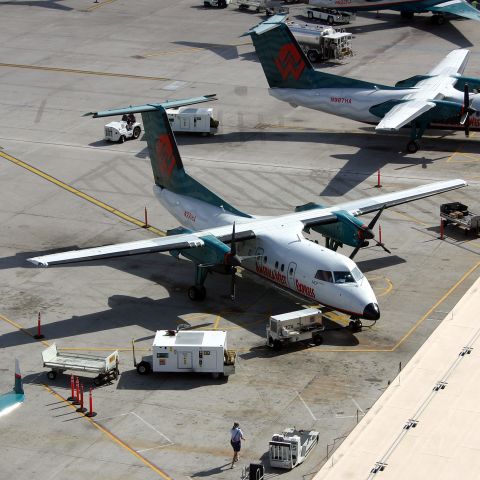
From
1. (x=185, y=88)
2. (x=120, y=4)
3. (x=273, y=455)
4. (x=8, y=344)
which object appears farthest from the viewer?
(x=120, y=4)

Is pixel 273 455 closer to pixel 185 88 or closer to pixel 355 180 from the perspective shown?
→ pixel 355 180

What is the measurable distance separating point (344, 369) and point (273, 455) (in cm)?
829

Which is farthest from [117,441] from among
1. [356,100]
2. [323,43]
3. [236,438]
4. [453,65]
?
[323,43]

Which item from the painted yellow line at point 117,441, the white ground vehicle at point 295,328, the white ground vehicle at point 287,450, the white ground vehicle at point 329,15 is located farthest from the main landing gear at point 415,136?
the white ground vehicle at point 287,450

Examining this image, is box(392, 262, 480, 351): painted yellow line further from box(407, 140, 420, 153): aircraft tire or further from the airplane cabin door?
box(407, 140, 420, 153): aircraft tire

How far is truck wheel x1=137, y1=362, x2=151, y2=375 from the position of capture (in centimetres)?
4725

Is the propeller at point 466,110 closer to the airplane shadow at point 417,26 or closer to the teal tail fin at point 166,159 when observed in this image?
the teal tail fin at point 166,159

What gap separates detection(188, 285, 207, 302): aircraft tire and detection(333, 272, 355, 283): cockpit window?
7.34 meters

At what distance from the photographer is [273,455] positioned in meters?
40.2

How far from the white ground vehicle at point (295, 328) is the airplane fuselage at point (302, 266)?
124 centimetres

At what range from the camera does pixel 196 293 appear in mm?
54312

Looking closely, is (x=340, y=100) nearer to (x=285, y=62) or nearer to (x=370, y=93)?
(x=370, y=93)

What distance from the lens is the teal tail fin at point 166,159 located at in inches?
2313

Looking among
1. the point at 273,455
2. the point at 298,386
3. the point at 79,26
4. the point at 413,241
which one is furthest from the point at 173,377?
the point at 79,26
